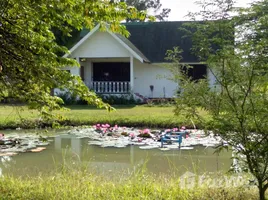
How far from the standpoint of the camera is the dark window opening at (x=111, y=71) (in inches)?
968

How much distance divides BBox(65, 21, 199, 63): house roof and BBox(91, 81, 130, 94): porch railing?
212 centimetres

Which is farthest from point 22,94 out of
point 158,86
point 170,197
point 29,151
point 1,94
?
point 158,86

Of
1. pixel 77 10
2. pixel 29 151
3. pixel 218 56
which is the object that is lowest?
pixel 29 151

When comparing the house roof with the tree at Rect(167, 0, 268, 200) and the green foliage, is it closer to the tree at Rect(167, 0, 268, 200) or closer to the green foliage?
the green foliage

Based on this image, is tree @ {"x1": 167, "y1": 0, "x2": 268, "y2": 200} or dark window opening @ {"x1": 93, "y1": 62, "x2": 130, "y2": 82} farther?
dark window opening @ {"x1": 93, "y1": 62, "x2": 130, "y2": 82}

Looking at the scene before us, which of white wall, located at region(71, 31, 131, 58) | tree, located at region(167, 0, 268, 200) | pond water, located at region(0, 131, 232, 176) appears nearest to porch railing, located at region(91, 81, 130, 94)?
white wall, located at region(71, 31, 131, 58)

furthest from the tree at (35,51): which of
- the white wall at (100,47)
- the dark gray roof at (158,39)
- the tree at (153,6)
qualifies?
the tree at (153,6)

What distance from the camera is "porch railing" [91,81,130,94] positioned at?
74.8 ft

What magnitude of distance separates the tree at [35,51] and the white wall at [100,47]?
56.2ft

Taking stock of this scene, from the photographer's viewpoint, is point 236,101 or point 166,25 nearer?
point 236,101

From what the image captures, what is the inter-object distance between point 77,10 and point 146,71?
19.4 m

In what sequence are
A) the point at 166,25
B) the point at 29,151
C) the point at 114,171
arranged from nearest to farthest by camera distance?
the point at 114,171, the point at 29,151, the point at 166,25

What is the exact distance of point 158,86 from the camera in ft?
77.4

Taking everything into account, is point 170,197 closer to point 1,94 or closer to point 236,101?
point 236,101
